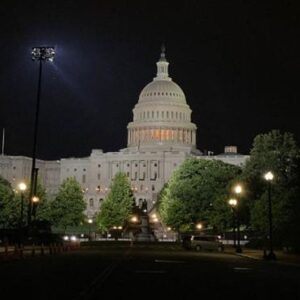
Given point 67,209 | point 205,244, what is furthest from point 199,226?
point 67,209

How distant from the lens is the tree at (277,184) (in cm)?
5584

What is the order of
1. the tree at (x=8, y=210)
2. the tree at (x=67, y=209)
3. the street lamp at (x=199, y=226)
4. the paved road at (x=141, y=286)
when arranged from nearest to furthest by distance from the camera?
the paved road at (x=141, y=286) < the street lamp at (x=199, y=226) < the tree at (x=8, y=210) < the tree at (x=67, y=209)

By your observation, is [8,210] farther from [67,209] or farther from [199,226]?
[199,226]

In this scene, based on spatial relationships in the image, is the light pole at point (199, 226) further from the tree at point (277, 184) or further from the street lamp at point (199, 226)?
the tree at point (277, 184)

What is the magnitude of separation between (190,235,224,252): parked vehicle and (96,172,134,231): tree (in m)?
73.7

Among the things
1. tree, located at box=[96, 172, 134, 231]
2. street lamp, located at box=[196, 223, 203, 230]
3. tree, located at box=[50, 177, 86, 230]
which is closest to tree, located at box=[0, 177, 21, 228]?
tree, located at box=[50, 177, 86, 230]

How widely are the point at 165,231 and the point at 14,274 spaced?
413 feet

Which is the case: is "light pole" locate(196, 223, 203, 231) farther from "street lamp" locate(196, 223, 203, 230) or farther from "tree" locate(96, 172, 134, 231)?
"tree" locate(96, 172, 134, 231)

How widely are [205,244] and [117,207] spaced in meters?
77.4

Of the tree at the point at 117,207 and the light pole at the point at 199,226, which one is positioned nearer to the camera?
the light pole at the point at 199,226

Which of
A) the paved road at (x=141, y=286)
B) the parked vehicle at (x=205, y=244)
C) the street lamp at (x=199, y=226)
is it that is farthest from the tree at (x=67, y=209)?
the paved road at (x=141, y=286)

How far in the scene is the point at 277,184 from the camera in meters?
66.6

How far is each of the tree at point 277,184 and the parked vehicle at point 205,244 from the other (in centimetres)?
382

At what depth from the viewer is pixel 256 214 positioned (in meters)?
62.7
